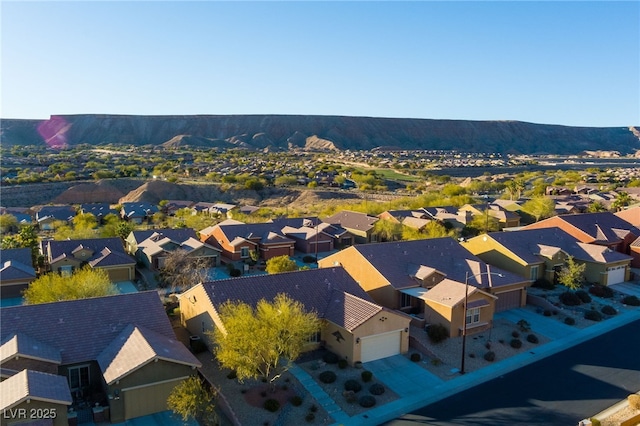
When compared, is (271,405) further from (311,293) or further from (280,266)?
(280,266)

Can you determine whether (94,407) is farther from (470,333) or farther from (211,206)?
(211,206)

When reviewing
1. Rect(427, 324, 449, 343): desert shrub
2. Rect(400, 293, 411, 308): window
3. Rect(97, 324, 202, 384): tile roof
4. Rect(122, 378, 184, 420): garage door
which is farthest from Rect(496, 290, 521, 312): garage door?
Rect(122, 378, 184, 420): garage door

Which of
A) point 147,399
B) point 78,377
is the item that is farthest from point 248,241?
point 147,399

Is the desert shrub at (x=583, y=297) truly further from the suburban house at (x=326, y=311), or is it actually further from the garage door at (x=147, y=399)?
the garage door at (x=147, y=399)

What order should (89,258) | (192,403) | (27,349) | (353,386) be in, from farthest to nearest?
(89,258), (353,386), (27,349), (192,403)

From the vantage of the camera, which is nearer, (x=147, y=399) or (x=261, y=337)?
(x=147, y=399)
